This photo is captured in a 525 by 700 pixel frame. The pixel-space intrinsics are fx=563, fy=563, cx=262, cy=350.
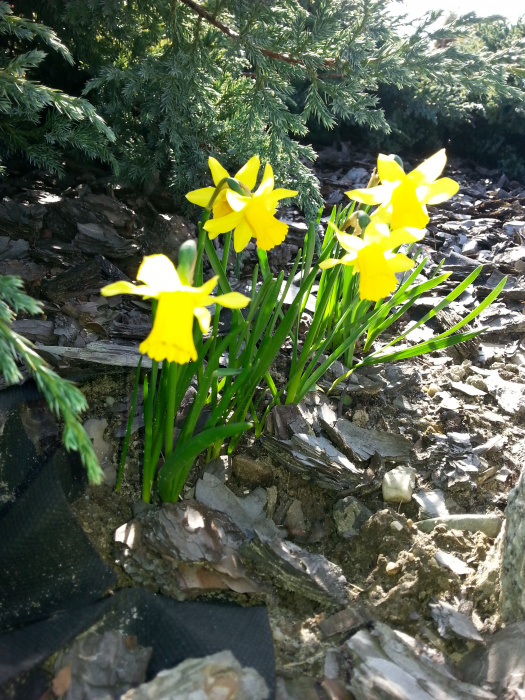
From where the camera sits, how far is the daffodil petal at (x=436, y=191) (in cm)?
135

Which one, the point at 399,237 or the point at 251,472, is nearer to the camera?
the point at 399,237

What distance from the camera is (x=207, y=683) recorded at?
100 centimetres

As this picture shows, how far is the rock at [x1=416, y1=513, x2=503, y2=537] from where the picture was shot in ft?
5.12

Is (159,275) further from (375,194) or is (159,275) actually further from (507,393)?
(507,393)

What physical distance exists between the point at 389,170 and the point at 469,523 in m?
0.98

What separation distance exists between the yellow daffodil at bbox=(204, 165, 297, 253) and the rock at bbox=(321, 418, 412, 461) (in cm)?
71

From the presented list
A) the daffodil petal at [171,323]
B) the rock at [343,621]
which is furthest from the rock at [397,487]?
the daffodil petal at [171,323]

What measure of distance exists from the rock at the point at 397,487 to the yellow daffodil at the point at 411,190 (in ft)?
2.45

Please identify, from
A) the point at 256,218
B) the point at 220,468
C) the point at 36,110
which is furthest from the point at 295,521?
the point at 36,110

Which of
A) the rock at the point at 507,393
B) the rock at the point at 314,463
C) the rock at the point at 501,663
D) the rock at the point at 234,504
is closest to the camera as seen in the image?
the rock at the point at 501,663

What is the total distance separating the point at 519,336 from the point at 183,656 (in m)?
2.03

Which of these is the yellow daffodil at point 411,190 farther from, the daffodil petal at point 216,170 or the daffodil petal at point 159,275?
the daffodil petal at point 159,275

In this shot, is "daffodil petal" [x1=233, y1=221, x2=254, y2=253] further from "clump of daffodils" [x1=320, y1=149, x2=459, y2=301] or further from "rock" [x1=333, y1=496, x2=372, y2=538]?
"rock" [x1=333, y1=496, x2=372, y2=538]

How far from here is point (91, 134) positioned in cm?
221
